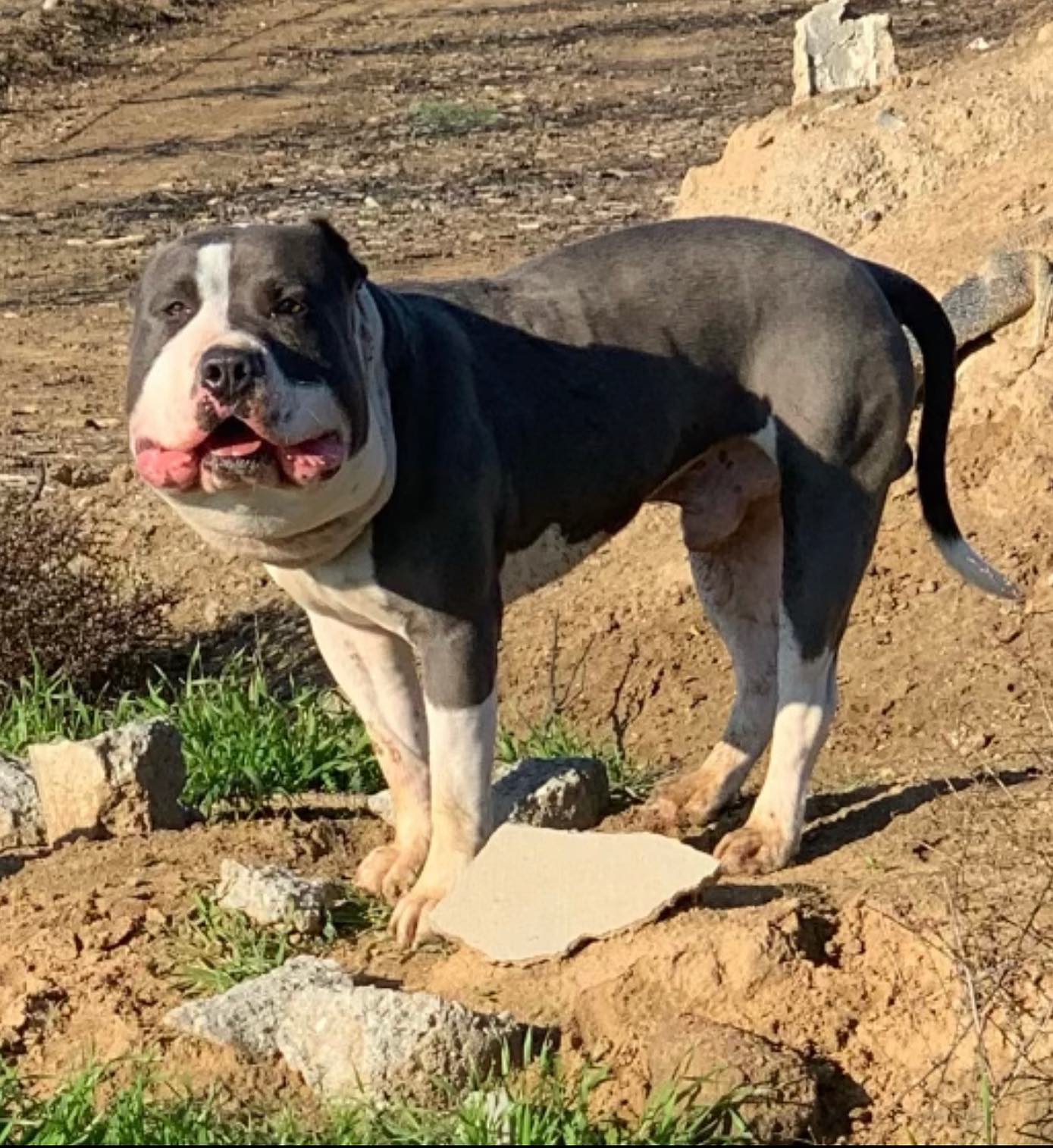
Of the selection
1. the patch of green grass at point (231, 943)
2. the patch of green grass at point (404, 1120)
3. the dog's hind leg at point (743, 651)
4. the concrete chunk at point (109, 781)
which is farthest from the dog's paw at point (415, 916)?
the dog's hind leg at point (743, 651)

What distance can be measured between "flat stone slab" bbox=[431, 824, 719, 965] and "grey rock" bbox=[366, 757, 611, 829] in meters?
0.65

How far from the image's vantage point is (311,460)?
5.02 meters

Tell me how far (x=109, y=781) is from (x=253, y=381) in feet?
5.77

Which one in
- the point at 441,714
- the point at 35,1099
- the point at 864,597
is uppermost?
the point at 441,714

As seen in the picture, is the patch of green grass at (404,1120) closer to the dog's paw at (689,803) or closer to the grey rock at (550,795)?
the grey rock at (550,795)

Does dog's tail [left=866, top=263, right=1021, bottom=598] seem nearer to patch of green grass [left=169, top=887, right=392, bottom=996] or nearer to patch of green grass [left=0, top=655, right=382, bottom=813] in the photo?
patch of green grass [left=0, top=655, right=382, bottom=813]

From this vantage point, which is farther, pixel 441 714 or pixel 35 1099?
pixel 441 714

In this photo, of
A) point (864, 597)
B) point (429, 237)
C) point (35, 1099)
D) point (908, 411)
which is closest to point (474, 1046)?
point (35, 1099)

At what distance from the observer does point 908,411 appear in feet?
20.6

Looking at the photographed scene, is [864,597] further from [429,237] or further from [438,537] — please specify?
[429,237]

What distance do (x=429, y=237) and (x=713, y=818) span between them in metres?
8.66

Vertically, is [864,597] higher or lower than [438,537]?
lower

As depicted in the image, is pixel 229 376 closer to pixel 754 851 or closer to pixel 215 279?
pixel 215 279

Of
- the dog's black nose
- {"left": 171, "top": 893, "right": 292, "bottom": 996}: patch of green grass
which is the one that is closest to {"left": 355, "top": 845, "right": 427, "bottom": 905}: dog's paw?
{"left": 171, "top": 893, "right": 292, "bottom": 996}: patch of green grass
